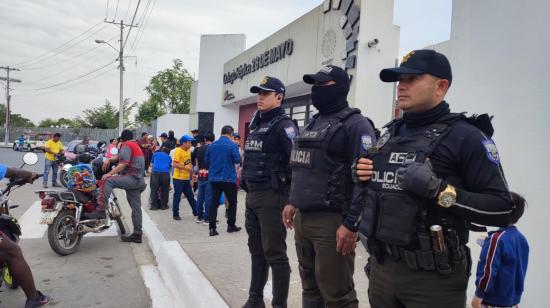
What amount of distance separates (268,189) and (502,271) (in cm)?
182

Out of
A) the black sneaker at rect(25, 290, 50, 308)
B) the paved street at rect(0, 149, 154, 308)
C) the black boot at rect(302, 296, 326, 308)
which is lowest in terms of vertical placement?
the paved street at rect(0, 149, 154, 308)

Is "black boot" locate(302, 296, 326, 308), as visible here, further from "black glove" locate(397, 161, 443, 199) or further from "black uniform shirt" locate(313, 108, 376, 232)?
"black glove" locate(397, 161, 443, 199)

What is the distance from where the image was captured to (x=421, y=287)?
187cm

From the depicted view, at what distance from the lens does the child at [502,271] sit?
2.67 metres

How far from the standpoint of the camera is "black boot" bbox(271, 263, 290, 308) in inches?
136

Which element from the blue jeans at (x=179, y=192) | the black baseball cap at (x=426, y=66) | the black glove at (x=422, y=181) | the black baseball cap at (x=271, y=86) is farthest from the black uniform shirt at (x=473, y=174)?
the blue jeans at (x=179, y=192)

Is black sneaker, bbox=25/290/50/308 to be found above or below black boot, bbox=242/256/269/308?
below

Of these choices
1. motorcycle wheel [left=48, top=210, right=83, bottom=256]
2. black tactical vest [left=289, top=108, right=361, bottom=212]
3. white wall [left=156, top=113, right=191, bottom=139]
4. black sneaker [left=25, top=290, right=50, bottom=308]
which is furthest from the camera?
white wall [left=156, top=113, right=191, bottom=139]

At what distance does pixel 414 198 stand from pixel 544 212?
2086 mm

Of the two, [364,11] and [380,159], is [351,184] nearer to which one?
[380,159]

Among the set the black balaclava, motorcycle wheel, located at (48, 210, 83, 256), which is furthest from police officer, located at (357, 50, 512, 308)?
motorcycle wheel, located at (48, 210, 83, 256)

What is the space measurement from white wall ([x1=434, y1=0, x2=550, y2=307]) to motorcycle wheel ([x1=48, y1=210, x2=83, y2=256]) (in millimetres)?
5178

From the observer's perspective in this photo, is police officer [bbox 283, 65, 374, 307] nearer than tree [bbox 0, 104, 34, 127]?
Yes

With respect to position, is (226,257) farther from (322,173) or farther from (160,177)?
(160,177)
